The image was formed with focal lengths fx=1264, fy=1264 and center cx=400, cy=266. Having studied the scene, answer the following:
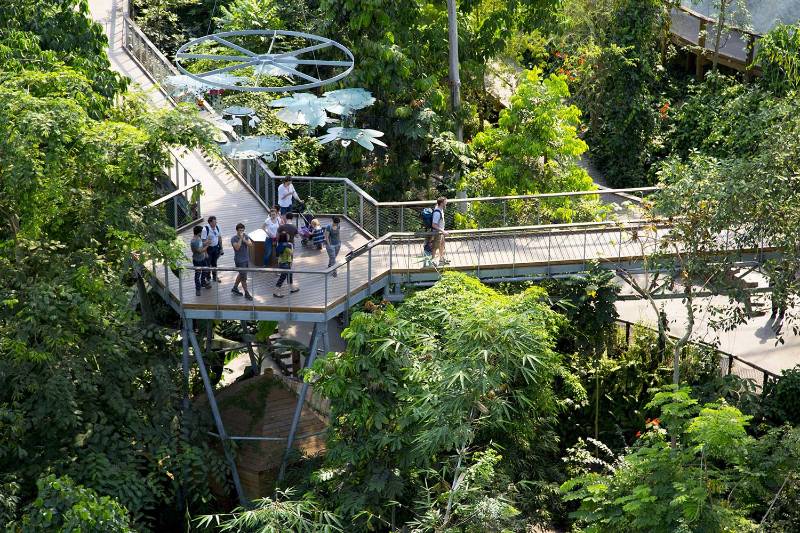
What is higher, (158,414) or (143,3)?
(143,3)

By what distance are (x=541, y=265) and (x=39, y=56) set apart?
11454 millimetres

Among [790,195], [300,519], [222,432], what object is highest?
[790,195]

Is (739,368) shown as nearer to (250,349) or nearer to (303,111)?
(250,349)

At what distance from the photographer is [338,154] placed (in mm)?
33594

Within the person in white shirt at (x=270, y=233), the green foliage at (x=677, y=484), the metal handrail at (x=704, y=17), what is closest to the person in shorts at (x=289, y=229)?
the person in white shirt at (x=270, y=233)

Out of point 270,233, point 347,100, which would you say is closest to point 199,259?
point 270,233

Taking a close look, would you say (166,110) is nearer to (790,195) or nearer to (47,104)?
(47,104)

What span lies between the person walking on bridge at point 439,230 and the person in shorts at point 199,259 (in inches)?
188

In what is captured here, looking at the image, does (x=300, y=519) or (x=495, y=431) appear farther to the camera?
(x=495, y=431)

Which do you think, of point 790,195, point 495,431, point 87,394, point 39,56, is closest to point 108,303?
point 87,394

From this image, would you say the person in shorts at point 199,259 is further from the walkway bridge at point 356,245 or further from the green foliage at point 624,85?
the green foliage at point 624,85

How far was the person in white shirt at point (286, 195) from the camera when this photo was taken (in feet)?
90.9

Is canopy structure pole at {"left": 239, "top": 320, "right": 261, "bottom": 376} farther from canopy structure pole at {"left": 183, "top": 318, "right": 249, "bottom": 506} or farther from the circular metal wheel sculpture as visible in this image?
the circular metal wheel sculpture

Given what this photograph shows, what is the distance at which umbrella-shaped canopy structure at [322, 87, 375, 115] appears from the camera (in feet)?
99.3
